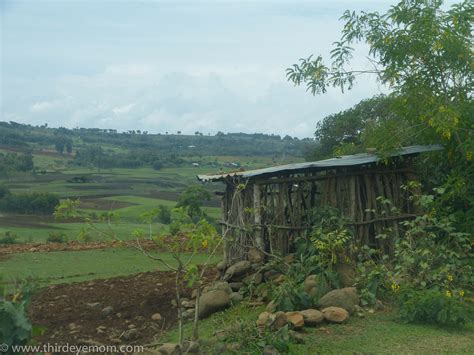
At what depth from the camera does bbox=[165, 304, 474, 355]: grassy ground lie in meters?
6.90

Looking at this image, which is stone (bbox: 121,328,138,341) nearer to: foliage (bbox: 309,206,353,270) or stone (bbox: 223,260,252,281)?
stone (bbox: 223,260,252,281)

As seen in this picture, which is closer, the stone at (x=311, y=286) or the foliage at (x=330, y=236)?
the stone at (x=311, y=286)

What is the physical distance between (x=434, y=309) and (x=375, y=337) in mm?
1021

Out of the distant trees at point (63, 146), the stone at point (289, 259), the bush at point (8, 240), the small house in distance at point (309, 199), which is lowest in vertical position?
the stone at point (289, 259)

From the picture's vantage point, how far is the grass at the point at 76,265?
38.8 ft

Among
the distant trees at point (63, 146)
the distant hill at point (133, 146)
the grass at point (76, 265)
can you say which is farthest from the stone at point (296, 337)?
the distant trees at point (63, 146)

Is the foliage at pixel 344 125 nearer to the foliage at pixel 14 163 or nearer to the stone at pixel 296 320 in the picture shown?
the stone at pixel 296 320

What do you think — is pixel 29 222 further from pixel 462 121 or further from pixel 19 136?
pixel 19 136

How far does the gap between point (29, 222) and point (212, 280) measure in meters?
19.4

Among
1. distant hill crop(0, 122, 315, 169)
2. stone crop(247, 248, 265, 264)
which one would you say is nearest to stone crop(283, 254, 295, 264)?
stone crop(247, 248, 265, 264)

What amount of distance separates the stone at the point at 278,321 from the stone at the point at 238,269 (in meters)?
2.61

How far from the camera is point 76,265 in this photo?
43.6 feet

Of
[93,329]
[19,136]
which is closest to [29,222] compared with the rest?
[93,329]

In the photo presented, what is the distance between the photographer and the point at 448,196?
33.0 ft
